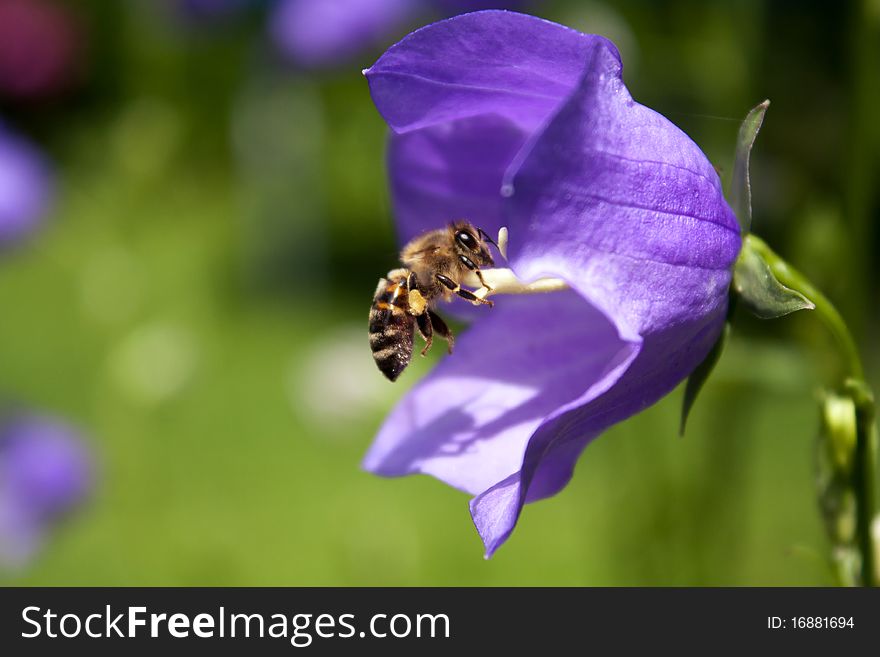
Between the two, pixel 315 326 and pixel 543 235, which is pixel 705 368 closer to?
pixel 543 235

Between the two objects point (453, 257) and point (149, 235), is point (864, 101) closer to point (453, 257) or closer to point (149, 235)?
point (453, 257)

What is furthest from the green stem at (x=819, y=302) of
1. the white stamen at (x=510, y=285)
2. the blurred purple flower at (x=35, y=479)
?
the blurred purple flower at (x=35, y=479)

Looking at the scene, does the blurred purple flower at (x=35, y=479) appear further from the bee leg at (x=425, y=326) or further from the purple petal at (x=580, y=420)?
the purple petal at (x=580, y=420)

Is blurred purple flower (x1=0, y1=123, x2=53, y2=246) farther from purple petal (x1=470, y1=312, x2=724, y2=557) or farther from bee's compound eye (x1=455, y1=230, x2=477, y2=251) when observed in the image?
purple petal (x1=470, y1=312, x2=724, y2=557)

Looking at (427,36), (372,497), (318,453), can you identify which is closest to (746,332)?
(372,497)

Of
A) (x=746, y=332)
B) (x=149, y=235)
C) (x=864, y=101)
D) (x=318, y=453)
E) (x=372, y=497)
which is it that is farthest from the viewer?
(x=149, y=235)

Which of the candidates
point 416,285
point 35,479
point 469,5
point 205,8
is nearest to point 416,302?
point 416,285
